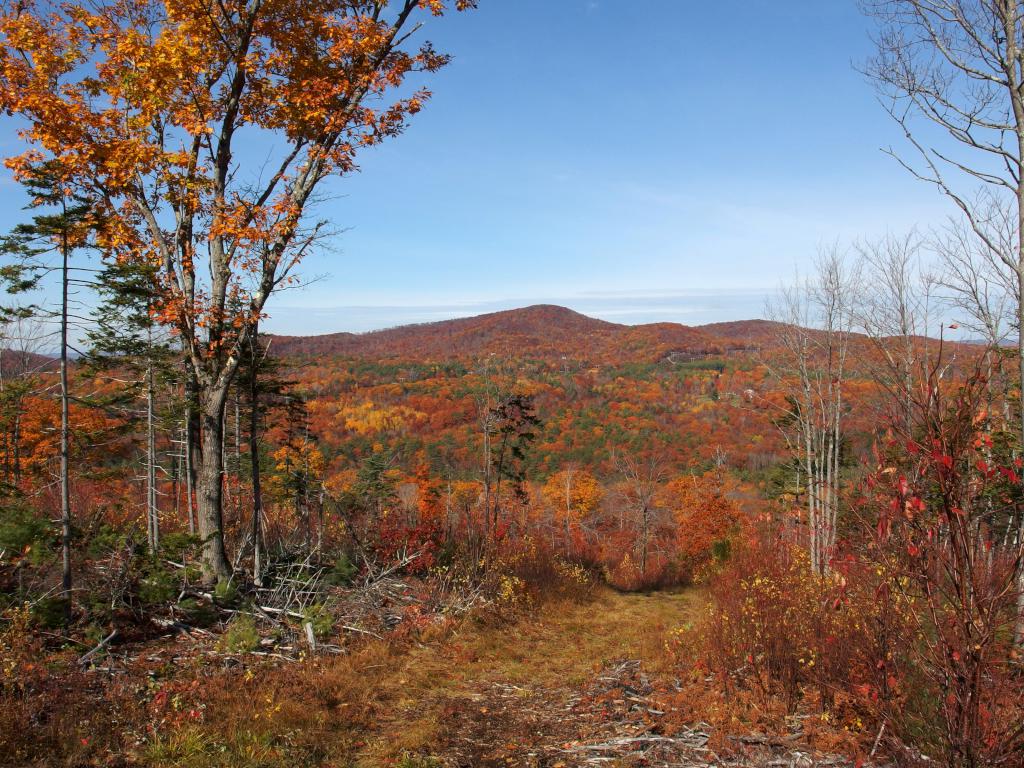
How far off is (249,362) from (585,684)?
271 inches

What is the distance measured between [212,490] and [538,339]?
148 m

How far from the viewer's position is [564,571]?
39.7ft

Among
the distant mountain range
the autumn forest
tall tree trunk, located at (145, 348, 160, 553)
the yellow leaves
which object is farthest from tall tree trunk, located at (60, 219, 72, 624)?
the distant mountain range

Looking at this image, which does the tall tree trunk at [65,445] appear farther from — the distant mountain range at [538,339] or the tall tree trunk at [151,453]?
the distant mountain range at [538,339]

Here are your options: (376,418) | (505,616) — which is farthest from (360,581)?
(376,418)

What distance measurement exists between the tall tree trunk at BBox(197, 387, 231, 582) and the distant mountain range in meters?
115

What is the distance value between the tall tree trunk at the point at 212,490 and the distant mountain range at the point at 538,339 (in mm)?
114661

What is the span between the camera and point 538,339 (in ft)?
506

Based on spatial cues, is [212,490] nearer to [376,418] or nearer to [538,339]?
[376,418]

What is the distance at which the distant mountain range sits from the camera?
133 m

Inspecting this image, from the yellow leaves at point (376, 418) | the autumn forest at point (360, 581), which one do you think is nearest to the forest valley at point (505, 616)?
the autumn forest at point (360, 581)

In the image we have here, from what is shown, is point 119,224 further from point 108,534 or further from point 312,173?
point 108,534

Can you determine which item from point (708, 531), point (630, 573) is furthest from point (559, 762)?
point (708, 531)

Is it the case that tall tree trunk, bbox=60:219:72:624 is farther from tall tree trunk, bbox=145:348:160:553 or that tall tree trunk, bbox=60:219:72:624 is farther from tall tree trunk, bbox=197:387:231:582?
tall tree trunk, bbox=145:348:160:553
